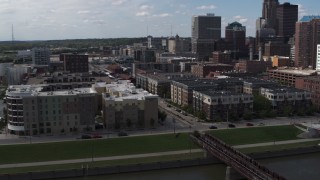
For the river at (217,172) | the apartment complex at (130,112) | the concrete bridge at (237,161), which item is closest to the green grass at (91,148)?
the concrete bridge at (237,161)

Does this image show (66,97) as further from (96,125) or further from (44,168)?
(44,168)

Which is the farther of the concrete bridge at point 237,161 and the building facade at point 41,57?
the building facade at point 41,57

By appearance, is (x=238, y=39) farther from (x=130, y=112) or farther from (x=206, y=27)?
(x=130, y=112)

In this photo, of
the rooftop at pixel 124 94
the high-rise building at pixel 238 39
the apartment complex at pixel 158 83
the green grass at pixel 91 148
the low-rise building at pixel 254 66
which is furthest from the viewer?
the high-rise building at pixel 238 39

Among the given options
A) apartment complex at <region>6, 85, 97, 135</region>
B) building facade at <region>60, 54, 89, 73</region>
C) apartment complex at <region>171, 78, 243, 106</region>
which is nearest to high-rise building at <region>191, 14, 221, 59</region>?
building facade at <region>60, 54, 89, 73</region>

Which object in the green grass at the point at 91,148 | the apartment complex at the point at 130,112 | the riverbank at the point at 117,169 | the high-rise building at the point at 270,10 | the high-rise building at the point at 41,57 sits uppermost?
the high-rise building at the point at 270,10

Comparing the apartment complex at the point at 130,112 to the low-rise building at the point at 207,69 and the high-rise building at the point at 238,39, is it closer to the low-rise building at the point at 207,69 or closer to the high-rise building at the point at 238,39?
the low-rise building at the point at 207,69
